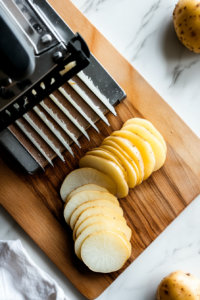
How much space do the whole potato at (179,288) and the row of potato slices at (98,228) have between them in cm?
17

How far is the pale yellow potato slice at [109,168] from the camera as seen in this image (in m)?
1.02

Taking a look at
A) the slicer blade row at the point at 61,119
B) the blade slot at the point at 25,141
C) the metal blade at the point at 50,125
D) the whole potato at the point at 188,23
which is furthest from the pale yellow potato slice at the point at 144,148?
the whole potato at the point at 188,23

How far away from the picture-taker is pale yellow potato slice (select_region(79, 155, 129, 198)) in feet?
3.35

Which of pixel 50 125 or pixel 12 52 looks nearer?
pixel 12 52

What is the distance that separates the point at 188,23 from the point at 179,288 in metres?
0.94

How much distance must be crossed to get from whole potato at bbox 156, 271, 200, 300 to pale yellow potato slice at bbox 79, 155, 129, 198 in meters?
0.35

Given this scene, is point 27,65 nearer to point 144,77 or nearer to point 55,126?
point 55,126

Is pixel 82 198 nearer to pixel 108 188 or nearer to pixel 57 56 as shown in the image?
pixel 108 188

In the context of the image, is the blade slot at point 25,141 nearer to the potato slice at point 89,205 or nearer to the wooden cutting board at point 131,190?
the wooden cutting board at point 131,190

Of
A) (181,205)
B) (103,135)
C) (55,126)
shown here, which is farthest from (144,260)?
(55,126)

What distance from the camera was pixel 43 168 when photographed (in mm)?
1082

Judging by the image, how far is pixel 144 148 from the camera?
104cm

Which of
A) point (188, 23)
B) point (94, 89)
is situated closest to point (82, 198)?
point (94, 89)

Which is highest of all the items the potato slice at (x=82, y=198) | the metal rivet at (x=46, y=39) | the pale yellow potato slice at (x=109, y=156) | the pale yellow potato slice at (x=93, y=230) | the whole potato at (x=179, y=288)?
the metal rivet at (x=46, y=39)
